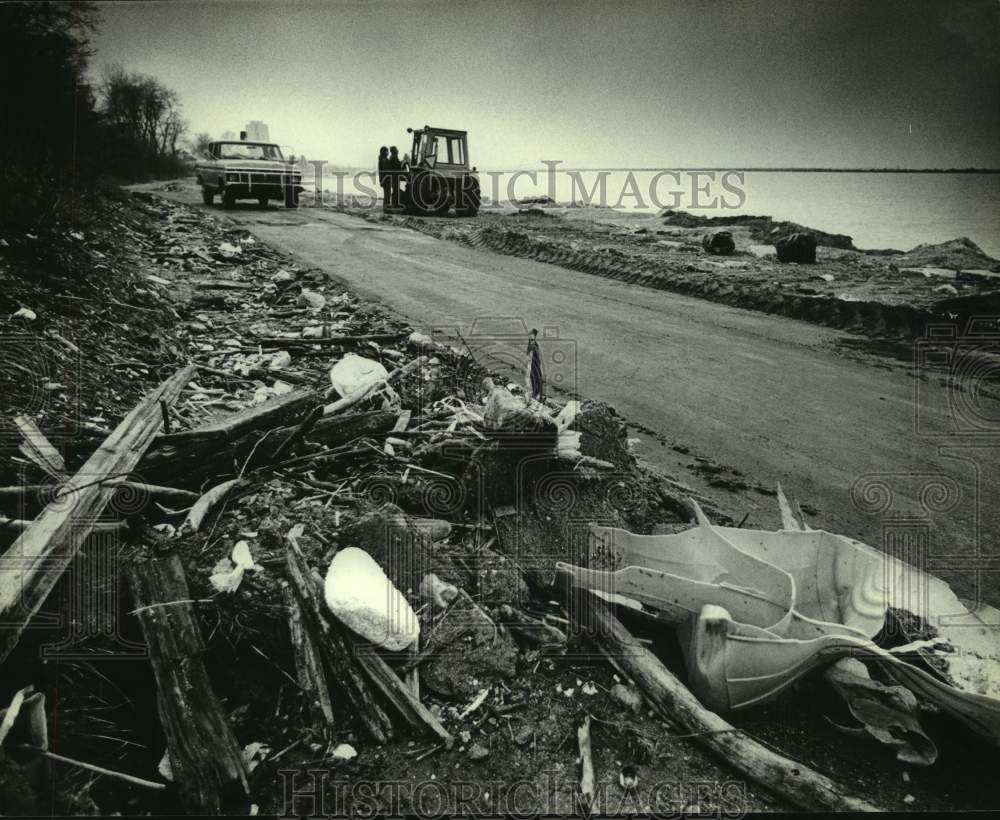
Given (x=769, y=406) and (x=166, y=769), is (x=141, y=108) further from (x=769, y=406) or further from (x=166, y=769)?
(x=166, y=769)

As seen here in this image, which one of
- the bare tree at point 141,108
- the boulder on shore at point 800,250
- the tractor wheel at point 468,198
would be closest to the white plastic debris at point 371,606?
the bare tree at point 141,108

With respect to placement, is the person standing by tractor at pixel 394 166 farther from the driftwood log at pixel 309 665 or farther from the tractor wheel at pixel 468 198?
the driftwood log at pixel 309 665

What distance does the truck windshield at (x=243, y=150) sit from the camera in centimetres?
1762

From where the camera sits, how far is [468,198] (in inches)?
771

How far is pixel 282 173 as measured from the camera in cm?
1770

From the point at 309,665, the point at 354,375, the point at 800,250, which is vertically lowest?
the point at 309,665

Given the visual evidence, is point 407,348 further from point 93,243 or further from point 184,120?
point 184,120

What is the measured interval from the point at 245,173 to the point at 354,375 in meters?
15.5

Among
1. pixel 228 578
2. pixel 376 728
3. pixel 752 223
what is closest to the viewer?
pixel 376 728

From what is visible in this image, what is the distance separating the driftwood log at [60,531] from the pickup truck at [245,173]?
16.2m

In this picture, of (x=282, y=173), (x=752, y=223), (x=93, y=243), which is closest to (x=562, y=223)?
(x=752, y=223)

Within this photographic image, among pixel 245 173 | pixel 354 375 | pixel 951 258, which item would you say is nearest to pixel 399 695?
pixel 354 375

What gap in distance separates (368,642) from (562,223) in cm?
1880

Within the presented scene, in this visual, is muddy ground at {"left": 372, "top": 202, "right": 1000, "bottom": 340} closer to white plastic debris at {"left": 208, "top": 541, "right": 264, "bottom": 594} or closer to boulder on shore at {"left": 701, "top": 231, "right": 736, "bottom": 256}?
boulder on shore at {"left": 701, "top": 231, "right": 736, "bottom": 256}
